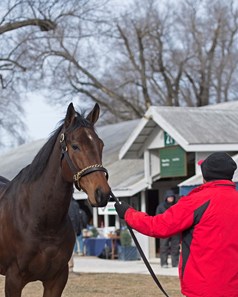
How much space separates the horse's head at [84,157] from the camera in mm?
5070

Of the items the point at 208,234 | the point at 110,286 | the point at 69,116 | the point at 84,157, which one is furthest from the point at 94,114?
the point at 110,286

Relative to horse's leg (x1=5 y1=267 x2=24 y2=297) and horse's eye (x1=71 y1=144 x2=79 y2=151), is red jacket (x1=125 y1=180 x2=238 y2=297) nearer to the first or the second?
horse's eye (x1=71 y1=144 x2=79 y2=151)

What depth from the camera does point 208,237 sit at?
4.27m

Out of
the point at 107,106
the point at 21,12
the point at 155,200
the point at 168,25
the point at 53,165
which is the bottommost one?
the point at 155,200

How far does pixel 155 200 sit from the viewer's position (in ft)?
68.1

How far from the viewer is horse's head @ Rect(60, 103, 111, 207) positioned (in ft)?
16.6

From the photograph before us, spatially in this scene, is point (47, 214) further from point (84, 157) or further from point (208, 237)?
point (208, 237)

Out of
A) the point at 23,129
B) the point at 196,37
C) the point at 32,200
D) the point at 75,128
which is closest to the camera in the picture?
the point at 75,128

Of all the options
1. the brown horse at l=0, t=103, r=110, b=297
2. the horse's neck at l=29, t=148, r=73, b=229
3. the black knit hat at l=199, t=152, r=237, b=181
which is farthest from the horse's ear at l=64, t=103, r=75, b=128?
the black knit hat at l=199, t=152, r=237, b=181

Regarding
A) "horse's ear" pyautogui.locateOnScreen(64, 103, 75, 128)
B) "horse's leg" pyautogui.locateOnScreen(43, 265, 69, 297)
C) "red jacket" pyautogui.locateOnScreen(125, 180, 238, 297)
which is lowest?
"horse's leg" pyautogui.locateOnScreen(43, 265, 69, 297)

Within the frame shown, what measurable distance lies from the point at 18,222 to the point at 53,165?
63 centimetres

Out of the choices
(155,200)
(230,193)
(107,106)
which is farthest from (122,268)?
(107,106)

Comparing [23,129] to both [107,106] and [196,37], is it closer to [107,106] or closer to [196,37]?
[107,106]

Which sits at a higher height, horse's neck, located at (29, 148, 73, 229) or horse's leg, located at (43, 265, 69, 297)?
horse's neck, located at (29, 148, 73, 229)
